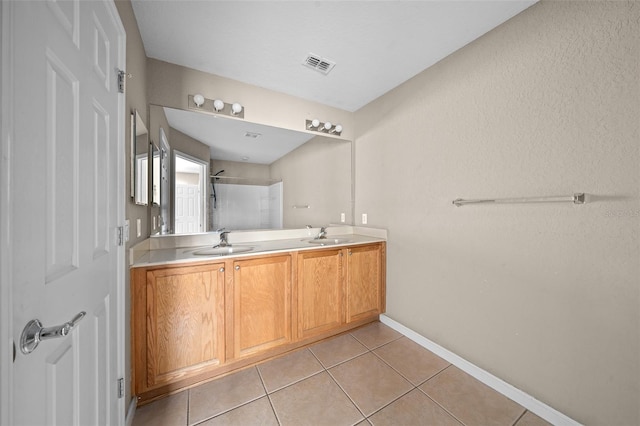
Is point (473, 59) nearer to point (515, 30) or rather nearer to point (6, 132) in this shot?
point (515, 30)

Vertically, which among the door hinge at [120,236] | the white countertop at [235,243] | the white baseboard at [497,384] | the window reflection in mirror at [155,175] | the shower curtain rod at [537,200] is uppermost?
the window reflection in mirror at [155,175]

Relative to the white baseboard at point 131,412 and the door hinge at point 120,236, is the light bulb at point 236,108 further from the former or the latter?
the white baseboard at point 131,412

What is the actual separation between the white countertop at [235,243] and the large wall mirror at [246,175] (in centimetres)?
8

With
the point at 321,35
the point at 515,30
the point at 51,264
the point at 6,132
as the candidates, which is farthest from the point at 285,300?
the point at 515,30

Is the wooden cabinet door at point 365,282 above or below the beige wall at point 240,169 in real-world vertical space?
below

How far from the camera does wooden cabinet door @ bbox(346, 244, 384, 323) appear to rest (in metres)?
2.12

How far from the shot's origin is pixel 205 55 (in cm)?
175

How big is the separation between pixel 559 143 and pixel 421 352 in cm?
170

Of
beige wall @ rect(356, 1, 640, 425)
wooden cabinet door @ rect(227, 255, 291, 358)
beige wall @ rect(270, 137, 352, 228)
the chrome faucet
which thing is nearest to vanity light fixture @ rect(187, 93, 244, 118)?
beige wall @ rect(270, 137, 352, 228)

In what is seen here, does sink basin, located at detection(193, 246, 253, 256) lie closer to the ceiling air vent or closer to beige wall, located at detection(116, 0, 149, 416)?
beige wall, located at detection(116, 0, 149, 416)

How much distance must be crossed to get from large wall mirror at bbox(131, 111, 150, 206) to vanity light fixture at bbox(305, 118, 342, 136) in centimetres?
143

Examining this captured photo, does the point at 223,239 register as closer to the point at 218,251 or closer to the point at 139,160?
the point at 218,251

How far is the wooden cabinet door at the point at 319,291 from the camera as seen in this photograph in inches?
73.2

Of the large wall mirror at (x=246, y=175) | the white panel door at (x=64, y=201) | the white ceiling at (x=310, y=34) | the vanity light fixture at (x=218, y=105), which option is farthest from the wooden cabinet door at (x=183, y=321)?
the white ceiling at (x=310, y=34)
